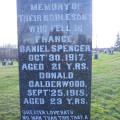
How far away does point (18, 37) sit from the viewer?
20.0ft

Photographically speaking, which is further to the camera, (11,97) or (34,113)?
(11,97)

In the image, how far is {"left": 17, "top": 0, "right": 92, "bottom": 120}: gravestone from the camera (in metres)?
6.05

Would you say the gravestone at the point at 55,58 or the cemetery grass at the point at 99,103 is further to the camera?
the cemetery grass at the point at 99,103

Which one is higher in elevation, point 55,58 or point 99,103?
point 55,58

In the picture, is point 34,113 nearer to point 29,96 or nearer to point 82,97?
point 29,96

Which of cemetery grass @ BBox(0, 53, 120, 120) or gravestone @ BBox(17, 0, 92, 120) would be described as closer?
gravestone @ BBox(17, 0, 92, 120)

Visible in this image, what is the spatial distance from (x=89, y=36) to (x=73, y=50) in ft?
1.14

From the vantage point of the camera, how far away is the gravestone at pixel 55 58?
6.05 m

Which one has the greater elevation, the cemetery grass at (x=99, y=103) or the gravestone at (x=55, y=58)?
the gravestone at (x=55, y=58)

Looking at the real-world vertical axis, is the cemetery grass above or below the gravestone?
below

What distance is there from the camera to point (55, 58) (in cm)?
613

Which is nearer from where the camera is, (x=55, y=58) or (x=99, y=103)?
(x=55, y=58)

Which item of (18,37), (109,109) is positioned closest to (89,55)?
(18,37)

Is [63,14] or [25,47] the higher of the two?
[63,14]
